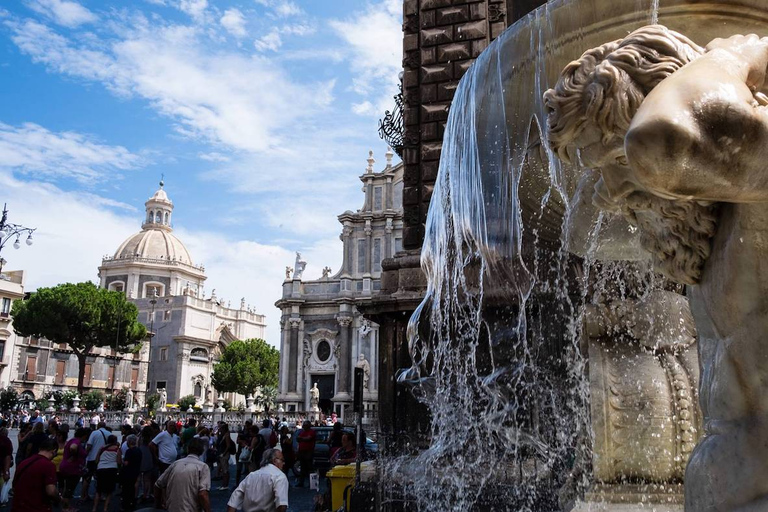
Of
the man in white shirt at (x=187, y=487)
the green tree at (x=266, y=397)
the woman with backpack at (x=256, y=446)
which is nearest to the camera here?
the man in white shirt at (x=187, y=487)

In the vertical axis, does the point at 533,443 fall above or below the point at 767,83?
below

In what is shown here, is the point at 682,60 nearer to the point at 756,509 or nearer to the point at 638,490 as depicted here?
the point at 756,509

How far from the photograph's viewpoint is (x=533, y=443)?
16.3ft

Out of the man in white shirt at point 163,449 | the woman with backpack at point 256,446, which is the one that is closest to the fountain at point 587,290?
the man in white shirt at point 163,449

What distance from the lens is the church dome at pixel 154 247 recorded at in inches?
3344

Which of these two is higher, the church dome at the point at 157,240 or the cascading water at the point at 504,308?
the church dome at the point at 157,240

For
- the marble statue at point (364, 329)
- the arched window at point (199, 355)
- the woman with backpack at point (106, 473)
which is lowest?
the woman with backpack at point (106, 473)

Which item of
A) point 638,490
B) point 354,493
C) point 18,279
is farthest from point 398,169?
point 638,490

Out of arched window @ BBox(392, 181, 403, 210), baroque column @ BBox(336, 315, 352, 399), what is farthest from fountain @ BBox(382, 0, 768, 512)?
arched window @ BBox(392, 181, 403, 210)

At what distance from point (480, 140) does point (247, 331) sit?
83983 millimetres

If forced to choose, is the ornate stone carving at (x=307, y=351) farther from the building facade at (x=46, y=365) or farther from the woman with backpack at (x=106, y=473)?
the woman with backpack at (x=106, y=473)

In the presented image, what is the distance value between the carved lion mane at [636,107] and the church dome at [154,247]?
8559 cm

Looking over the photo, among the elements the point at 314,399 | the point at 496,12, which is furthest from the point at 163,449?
the point at 314,399

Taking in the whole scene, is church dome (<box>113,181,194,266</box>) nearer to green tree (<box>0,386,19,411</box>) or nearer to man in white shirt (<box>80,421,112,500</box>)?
green tree (<box>0,386,19,411</box>)
